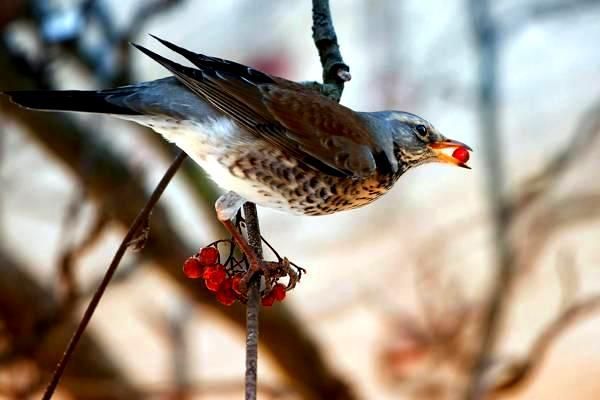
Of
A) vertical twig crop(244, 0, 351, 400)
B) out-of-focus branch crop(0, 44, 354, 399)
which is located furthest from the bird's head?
out-of-focus branch crop(0, 44, 354, 399)

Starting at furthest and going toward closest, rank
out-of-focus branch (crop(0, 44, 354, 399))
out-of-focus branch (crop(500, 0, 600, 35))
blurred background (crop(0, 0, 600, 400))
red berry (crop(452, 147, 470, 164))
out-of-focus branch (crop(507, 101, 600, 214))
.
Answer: out-of-focus branch (crop(500, 0, 600, 35))
out-of-focus branch (crop(507, 101, 600, 214))
blurred background (crop(0, 0, 600, 400))
out-of-focus branch (crop(0, 44, 354, 399))
red berry (crop(452, 147, 470, 164))

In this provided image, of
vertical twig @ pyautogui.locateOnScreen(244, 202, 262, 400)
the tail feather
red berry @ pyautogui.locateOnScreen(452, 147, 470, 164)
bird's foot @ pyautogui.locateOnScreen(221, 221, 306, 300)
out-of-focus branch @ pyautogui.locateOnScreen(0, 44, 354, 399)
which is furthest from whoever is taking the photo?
out-of-focus branch @ pyautogui.locateOnScreen(0, 44, 354, 399)

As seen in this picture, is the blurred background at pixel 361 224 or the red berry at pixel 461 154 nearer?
the red berry at pixel 461 154

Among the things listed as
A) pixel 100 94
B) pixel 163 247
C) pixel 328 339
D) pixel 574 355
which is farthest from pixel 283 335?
pixel 100 94

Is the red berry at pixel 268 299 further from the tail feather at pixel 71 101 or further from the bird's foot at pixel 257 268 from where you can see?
the tail feather at pixel 71 101

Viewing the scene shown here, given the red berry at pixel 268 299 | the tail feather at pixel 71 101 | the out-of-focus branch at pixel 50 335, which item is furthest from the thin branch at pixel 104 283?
the out-of-focus branch at pixel 50 335

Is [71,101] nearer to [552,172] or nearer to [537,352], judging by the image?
Result: [537,352]

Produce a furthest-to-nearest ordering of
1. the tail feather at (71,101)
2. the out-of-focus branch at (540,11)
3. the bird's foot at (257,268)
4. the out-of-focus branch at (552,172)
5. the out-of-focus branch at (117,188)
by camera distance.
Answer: the out-of-focus branch at (540,11) < the out-of-focus branch at (552,172) < the out-of-focus branch at (117,188) < the bird's foot at (257,268) < the tail feather at (71,101)

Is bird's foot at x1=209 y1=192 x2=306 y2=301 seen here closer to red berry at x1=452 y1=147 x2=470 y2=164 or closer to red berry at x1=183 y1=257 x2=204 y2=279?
red berry at x1=183 y1=257 x2=204 y2=279
